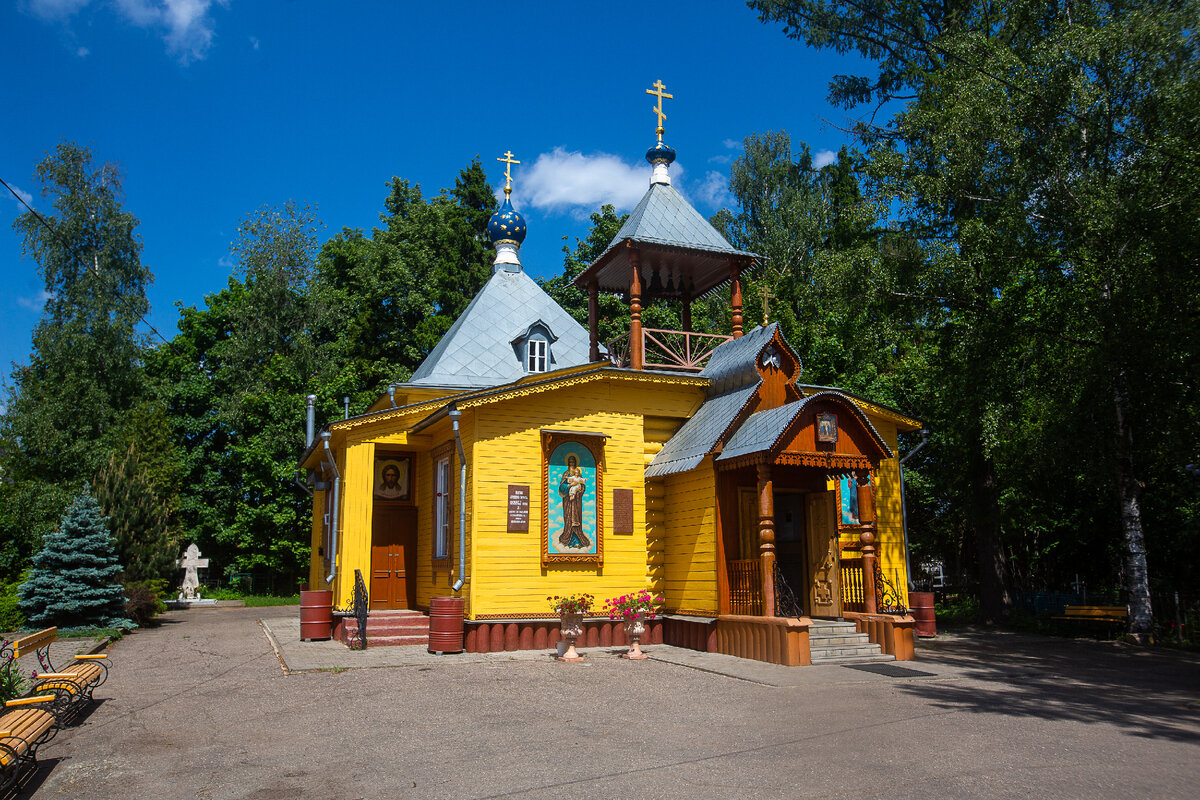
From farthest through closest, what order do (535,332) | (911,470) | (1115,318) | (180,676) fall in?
1. (911,470)
2. (535,332)
3. (1115,318)
4. (180,676)

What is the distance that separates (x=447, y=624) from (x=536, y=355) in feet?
26.3

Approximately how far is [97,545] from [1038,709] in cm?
1604

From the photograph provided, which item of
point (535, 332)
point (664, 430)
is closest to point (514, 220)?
point (535, 332)

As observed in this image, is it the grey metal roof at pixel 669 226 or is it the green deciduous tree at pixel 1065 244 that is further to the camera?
the grey metal roof at pixel 669 226

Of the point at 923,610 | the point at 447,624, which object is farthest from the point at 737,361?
the point at 447,624

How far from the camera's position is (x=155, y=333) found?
3206 cm

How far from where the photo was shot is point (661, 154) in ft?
57.1

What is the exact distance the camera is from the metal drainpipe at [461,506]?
42.5ft

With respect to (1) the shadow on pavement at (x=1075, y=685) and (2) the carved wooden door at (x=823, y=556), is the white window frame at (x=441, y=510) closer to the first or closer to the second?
(2) the carved wooden door at (x=823, y=556)

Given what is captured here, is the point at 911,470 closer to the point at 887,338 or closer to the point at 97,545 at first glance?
the point at 887,338

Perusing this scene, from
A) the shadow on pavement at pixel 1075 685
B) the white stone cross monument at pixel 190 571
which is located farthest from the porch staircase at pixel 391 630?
the white stone cross monument at pixel 190 571

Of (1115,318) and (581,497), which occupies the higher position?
(1115,318)

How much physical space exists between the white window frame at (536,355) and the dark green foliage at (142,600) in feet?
31.5

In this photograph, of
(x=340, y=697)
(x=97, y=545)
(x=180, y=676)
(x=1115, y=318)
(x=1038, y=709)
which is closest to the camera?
(x=1038, y=709)
